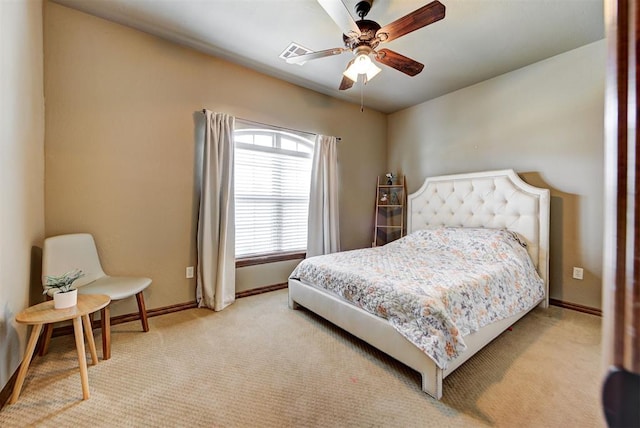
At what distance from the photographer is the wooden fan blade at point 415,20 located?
156 centimetres

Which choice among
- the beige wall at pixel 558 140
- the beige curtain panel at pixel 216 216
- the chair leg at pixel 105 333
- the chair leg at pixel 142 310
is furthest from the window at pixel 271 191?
the beige wall at pixel 558 140

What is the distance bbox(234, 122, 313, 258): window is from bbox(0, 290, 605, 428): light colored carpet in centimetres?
124

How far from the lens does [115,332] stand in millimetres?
2275

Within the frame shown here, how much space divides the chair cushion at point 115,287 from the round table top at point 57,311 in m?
0.18

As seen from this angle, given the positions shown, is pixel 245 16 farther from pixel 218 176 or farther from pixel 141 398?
pixel 141 398

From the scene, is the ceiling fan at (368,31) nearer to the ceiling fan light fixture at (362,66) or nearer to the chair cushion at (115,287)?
the ceiling fan light fixture at (362,66)

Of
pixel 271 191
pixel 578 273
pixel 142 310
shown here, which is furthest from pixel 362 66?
pixel 578 273

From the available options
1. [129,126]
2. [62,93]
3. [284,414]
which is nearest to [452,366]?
[284,414]

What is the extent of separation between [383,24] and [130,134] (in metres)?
2.50

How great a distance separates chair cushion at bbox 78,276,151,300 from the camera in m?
2.00

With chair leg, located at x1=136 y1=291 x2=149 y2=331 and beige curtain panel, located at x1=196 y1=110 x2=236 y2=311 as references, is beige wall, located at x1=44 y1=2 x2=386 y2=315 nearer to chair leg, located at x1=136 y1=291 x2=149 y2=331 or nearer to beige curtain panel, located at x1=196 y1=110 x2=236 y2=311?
beige curtain panel, located at x1=196 y1=110 x2=236 y2=311

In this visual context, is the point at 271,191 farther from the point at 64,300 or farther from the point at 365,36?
the point at 64,300

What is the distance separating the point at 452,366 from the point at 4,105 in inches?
119

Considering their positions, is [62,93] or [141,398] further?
[62,93]
